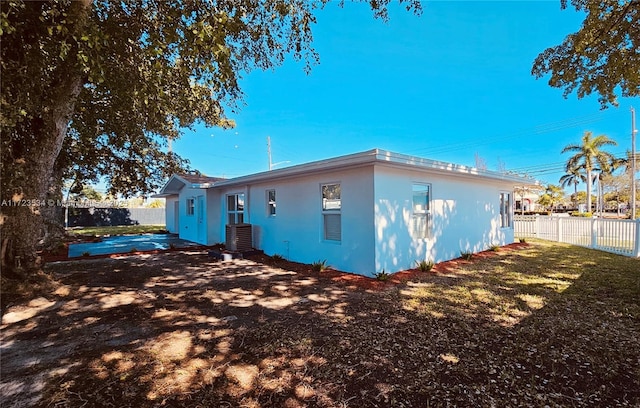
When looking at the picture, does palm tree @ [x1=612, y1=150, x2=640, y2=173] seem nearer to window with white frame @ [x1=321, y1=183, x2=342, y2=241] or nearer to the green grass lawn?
window with white frame @ [x1=321, y1=183, x2=342, y2=241]

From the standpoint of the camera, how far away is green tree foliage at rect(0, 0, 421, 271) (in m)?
4.18

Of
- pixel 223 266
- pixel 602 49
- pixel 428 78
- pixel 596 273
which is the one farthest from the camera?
pixel 428 78

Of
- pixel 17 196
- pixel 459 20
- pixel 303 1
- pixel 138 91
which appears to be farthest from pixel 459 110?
pixel 17 196

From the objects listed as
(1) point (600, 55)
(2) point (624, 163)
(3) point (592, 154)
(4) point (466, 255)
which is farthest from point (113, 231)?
(2) point (624, 163)

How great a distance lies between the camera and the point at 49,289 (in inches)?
214

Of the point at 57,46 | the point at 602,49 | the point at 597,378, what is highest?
the point at 602,49

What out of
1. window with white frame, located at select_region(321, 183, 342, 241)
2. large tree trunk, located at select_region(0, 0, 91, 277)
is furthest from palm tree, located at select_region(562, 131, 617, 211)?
large tree trunk, located at select_region(0, 0, 91, 277)

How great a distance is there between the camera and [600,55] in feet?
20.0

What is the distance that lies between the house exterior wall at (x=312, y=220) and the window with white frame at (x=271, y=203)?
11 centimetres

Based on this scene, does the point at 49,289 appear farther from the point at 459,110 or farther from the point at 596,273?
the point at 459,110

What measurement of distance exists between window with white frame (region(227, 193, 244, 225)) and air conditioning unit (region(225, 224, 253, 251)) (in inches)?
46.9

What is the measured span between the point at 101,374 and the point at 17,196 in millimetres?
4487

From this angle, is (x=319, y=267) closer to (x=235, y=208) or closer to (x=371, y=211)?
(x=371, y=211)

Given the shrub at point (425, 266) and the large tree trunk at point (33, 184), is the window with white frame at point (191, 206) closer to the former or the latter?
the large tree trunk at point (33, 184)
